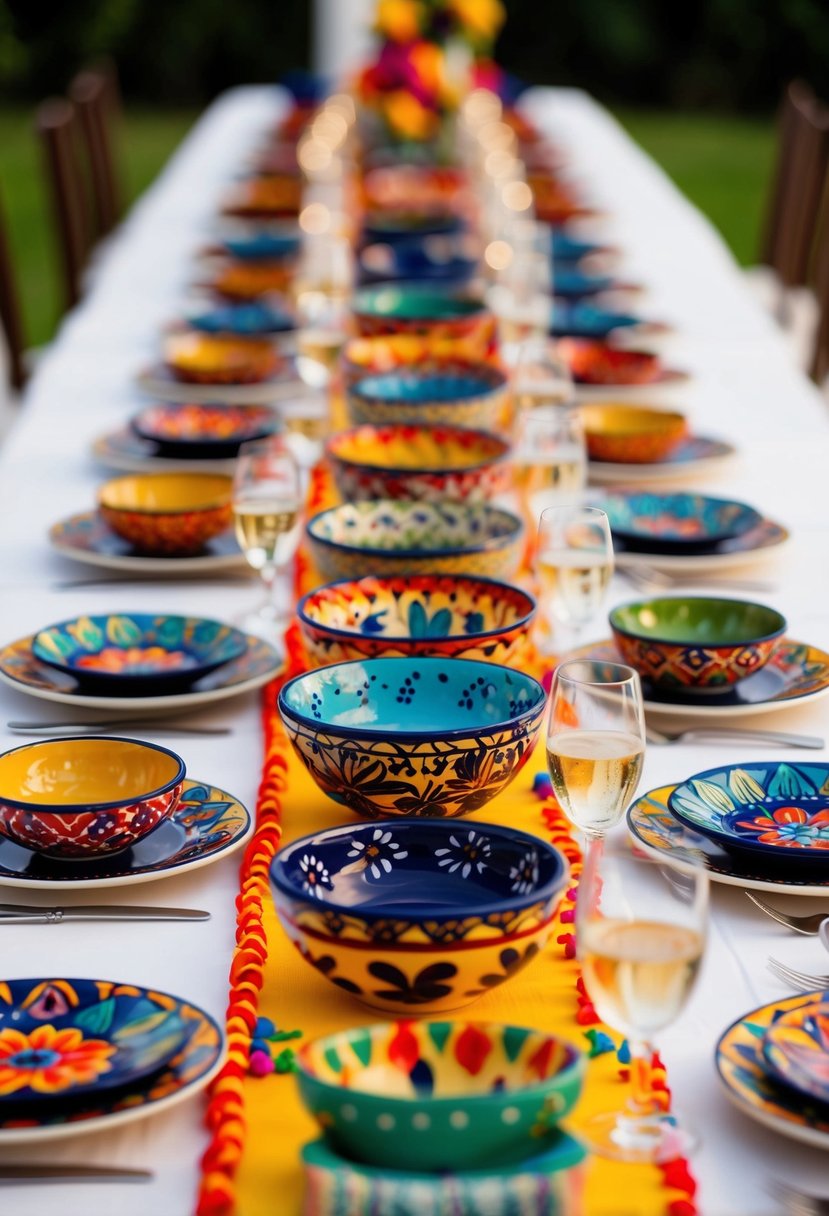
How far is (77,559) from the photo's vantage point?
1857mm

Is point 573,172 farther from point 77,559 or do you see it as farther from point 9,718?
point 9,718

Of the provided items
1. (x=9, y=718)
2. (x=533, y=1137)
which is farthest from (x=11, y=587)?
(x=533, y=1137)

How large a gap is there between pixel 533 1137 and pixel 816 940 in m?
0.39

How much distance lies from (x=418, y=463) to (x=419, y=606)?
48 centimetres

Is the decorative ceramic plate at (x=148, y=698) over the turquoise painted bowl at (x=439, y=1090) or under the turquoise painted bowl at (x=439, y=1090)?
under

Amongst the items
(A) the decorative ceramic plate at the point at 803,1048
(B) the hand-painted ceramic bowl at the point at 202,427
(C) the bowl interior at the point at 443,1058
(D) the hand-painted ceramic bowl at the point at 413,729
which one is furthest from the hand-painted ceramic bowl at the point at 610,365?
(C) the bowl interior at the point at 443,1058

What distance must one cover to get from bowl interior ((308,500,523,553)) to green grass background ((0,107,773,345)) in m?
5.05

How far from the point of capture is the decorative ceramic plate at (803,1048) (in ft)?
2.93

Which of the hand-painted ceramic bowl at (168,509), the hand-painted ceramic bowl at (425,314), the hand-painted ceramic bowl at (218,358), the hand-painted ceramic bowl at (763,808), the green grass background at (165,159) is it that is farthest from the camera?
the green grass background at (165,159)

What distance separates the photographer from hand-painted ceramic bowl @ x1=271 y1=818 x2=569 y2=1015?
0.95 m

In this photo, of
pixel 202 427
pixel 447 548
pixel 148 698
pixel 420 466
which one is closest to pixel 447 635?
pixel 447 548

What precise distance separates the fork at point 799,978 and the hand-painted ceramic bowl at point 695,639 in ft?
1.31

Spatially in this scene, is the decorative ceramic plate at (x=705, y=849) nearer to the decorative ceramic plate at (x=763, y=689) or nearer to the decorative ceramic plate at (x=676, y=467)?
the decorative ceramic plate at (x=763, y=689)

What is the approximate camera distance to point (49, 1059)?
3.03ft
